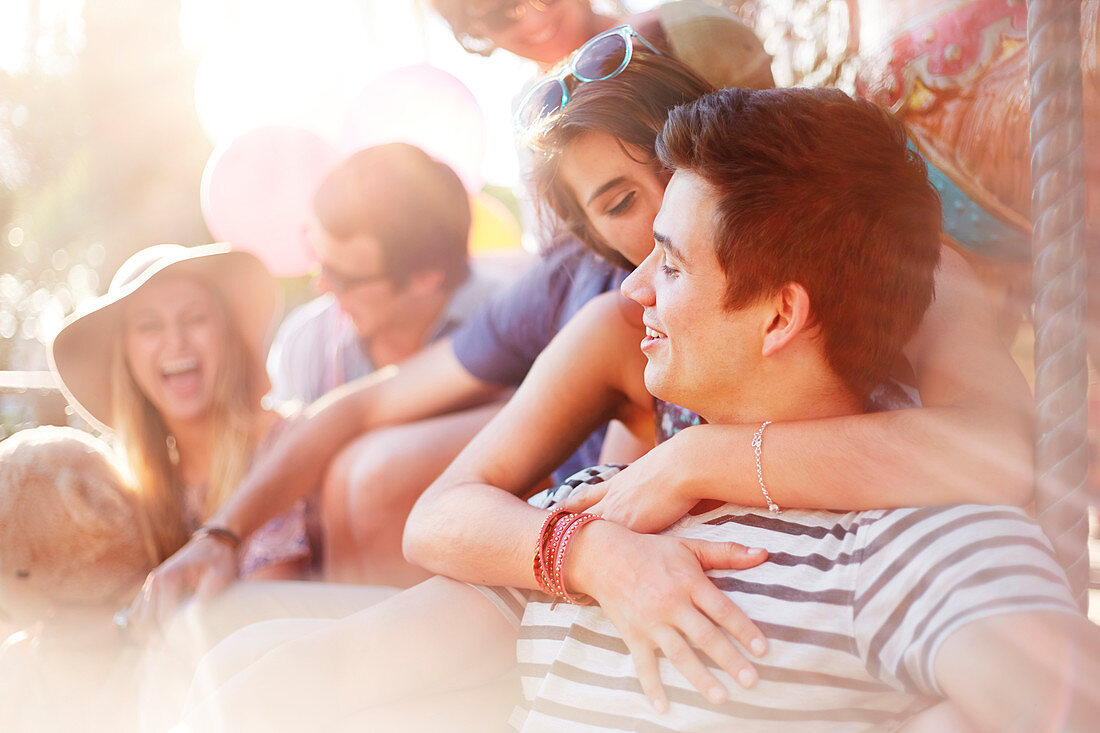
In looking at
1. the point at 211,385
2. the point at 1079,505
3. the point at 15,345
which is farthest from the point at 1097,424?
the point at 15,345

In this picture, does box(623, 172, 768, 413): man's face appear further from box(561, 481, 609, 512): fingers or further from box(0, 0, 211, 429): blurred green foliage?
box(0, 0, 211, 429): blurred green foliage

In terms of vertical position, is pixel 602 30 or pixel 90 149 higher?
pixel 602 30

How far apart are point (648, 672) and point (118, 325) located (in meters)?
2.17

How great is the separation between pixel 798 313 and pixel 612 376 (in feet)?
1.68

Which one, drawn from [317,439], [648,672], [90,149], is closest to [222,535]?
[317,439]

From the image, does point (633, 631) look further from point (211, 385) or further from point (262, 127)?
point (262, 127)

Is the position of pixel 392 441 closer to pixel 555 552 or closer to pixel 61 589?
pixel 61 589

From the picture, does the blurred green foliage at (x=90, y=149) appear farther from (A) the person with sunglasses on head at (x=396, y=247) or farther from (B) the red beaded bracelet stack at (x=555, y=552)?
(B) the red beaded bracelet stack at (x=555, y=552)

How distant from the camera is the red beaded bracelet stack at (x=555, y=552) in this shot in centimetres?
129

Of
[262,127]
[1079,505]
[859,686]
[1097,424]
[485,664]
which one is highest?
[262,127]

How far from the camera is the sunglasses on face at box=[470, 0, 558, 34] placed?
2.26 m

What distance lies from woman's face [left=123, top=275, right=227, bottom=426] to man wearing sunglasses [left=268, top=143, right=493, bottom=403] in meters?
0.52

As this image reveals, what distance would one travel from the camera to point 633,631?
1.20 m

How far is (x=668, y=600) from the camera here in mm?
1162
